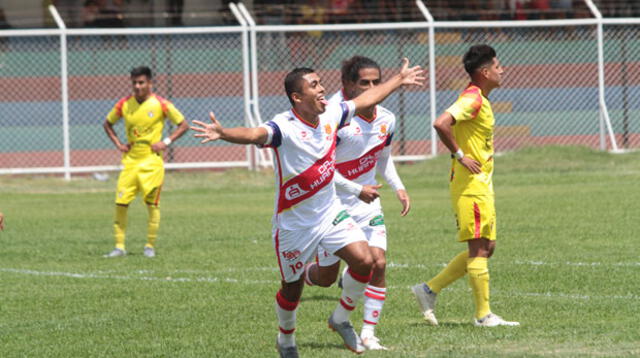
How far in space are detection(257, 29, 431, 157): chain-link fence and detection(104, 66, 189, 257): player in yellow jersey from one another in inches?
409

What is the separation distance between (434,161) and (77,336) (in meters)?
15.8

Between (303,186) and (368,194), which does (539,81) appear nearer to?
(368,194)

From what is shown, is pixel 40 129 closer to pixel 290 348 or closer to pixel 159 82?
pixel 159 82

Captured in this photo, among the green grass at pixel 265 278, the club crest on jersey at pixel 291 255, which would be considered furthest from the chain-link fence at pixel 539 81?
the club crest on jersey at pixel 291 255

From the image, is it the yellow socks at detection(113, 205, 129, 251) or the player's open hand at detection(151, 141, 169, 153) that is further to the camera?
the player's open hand at detection(151, 141, 169, 153)

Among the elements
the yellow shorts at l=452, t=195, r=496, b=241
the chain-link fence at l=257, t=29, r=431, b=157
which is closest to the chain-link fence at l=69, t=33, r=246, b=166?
the chain-link fence at l=257, t=29, r=431, b=157

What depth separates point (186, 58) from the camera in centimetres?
2538

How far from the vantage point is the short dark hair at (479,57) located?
8.89m

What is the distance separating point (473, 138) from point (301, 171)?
6.29ft

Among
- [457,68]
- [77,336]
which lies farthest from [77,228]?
[457,68]

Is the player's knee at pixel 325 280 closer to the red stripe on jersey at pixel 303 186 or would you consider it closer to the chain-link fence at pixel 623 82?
the red stripe on jersey at pixel 303 186

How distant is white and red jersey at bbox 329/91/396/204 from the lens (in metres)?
8.86

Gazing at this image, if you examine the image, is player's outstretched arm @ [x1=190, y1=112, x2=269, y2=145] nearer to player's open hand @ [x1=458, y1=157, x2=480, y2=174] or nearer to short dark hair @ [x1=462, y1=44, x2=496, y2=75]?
player's open hand @ [x1=458, y1=157, x2=480, y2=174]

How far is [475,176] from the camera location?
8758mm
